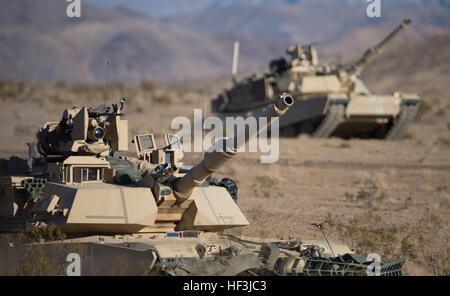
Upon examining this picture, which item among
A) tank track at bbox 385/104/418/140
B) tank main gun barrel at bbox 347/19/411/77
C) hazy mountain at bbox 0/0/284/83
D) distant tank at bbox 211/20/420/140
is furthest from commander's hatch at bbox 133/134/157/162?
tank track at bbox 385/104/418/140

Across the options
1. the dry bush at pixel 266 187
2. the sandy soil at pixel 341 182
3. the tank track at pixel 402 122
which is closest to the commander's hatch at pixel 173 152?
the sandy soil at pixel 341 182

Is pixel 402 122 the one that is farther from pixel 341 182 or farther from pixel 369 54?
pixel 341 182

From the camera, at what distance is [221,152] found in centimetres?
1124

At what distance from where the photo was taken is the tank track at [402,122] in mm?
32406

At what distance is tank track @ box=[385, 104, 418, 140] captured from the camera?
32.4 metres

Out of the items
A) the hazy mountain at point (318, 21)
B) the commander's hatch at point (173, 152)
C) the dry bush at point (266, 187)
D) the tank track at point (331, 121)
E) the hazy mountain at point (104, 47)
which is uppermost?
the hazy mountain at point (318, 21)

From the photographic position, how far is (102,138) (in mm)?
13312

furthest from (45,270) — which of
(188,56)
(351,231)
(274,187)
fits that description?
(188,56)

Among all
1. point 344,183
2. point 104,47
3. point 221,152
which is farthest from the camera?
point 104,47

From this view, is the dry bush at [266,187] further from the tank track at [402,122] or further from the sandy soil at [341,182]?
the tank track at [402,122]

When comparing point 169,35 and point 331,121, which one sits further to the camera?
point 169,35

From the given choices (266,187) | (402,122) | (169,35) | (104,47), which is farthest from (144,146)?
(169,35)

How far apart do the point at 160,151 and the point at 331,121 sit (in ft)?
59.4

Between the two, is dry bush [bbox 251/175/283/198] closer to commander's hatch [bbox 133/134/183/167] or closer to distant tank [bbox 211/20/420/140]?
commander's hatch [bbox 133/134/183/167]
